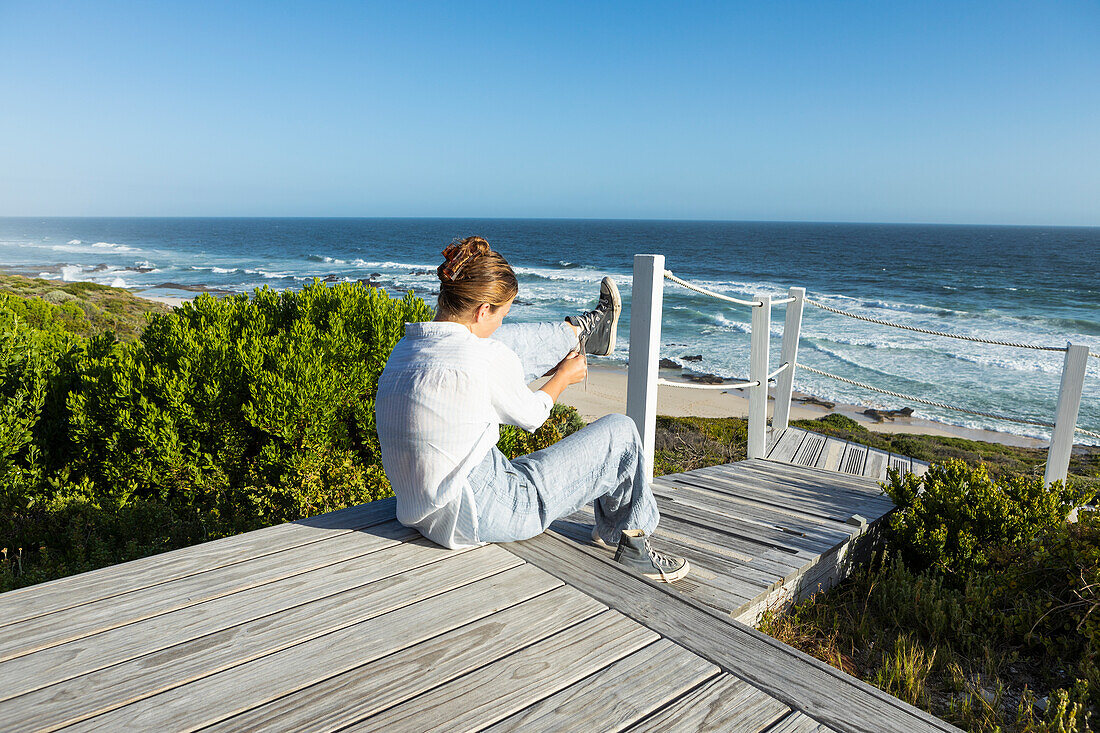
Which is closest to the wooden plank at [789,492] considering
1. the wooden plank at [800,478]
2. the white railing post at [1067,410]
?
the wooden plank at [800,478]

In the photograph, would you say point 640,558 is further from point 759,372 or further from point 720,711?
point 759,372

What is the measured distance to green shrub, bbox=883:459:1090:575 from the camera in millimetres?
2744

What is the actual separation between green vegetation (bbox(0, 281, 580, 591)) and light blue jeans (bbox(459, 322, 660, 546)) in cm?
149

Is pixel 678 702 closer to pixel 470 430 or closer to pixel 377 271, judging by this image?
pixel 470 430

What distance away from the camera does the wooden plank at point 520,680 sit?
129cm

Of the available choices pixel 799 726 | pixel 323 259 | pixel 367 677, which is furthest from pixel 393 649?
pixel 323 259

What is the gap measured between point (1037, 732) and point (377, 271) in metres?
41.2

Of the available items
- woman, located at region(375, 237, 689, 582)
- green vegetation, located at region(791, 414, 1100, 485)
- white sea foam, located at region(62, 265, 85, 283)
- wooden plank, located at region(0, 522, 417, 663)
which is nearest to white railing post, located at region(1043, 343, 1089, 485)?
woman, located at region(375, 237, 689, 582)

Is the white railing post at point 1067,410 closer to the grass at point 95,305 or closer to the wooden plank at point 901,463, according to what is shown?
the wooden plank at point 901,463

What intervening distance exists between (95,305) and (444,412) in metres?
17.9

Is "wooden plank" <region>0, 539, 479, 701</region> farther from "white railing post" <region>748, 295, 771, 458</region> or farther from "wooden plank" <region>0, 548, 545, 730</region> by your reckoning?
"white railing post" <region>748, 295, 771, 458</region>

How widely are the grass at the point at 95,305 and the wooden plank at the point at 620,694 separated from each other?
8437mm

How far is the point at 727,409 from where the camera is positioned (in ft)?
41.9

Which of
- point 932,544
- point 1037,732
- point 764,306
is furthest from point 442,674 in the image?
point 764,306
